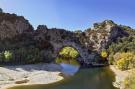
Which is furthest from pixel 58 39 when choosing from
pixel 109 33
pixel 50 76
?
pixel 50 76

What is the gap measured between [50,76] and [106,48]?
51.3 m

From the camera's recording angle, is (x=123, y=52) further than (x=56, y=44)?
No

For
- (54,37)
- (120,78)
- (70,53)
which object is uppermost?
(54,37)

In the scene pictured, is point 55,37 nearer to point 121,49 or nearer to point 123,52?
point 121,49

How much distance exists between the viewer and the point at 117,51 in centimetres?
11531

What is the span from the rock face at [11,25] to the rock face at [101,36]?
91.5ft

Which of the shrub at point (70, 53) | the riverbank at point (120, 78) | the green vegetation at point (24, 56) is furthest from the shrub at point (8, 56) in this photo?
the shrub at point (70, 53)

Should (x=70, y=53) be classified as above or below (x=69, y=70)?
above

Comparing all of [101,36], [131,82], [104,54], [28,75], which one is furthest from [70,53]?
[131,82]

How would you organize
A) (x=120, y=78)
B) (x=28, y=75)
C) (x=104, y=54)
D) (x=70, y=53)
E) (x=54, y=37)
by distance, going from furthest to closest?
(x=70, y=53) → (x=104, y=54) → (x=54, y=37) → (x=28, y=75) → (x=120, y=78)

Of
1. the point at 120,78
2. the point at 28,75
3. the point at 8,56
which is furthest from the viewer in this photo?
the point at 8,56

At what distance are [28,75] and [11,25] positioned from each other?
117 feet

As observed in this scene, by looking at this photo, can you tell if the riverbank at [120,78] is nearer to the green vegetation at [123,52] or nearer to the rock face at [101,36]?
Answer: the green vegetation at [123,52]

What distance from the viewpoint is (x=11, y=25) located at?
357 ft
